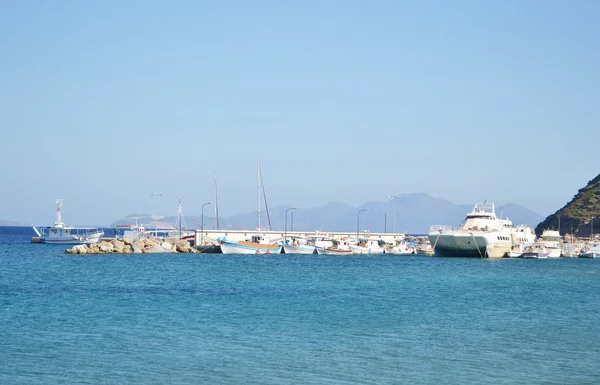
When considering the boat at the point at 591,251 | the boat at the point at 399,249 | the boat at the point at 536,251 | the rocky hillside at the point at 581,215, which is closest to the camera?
the boat at the point at 536,251

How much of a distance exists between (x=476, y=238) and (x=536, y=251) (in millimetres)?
13603

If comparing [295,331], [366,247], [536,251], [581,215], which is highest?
[581,215]

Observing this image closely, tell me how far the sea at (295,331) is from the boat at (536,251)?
4045 centimetres

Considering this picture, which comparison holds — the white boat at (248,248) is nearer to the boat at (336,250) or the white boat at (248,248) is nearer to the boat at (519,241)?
the boat at (336,250)

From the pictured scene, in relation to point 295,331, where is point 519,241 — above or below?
above

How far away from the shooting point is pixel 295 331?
28359 millimetres

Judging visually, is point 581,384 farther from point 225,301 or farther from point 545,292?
point 545,292

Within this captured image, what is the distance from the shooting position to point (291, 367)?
21.8 m

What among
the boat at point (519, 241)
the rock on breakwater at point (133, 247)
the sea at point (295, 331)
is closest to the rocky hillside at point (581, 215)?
the boat at point (519, 241)

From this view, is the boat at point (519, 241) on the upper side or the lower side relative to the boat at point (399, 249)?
upper

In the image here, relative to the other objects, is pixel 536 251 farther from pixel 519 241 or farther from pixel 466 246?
pixel 466 246

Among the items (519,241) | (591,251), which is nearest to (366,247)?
(519,241)

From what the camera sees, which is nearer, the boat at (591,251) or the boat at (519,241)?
the boat at (519,241)

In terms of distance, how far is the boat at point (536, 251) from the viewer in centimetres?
9369
